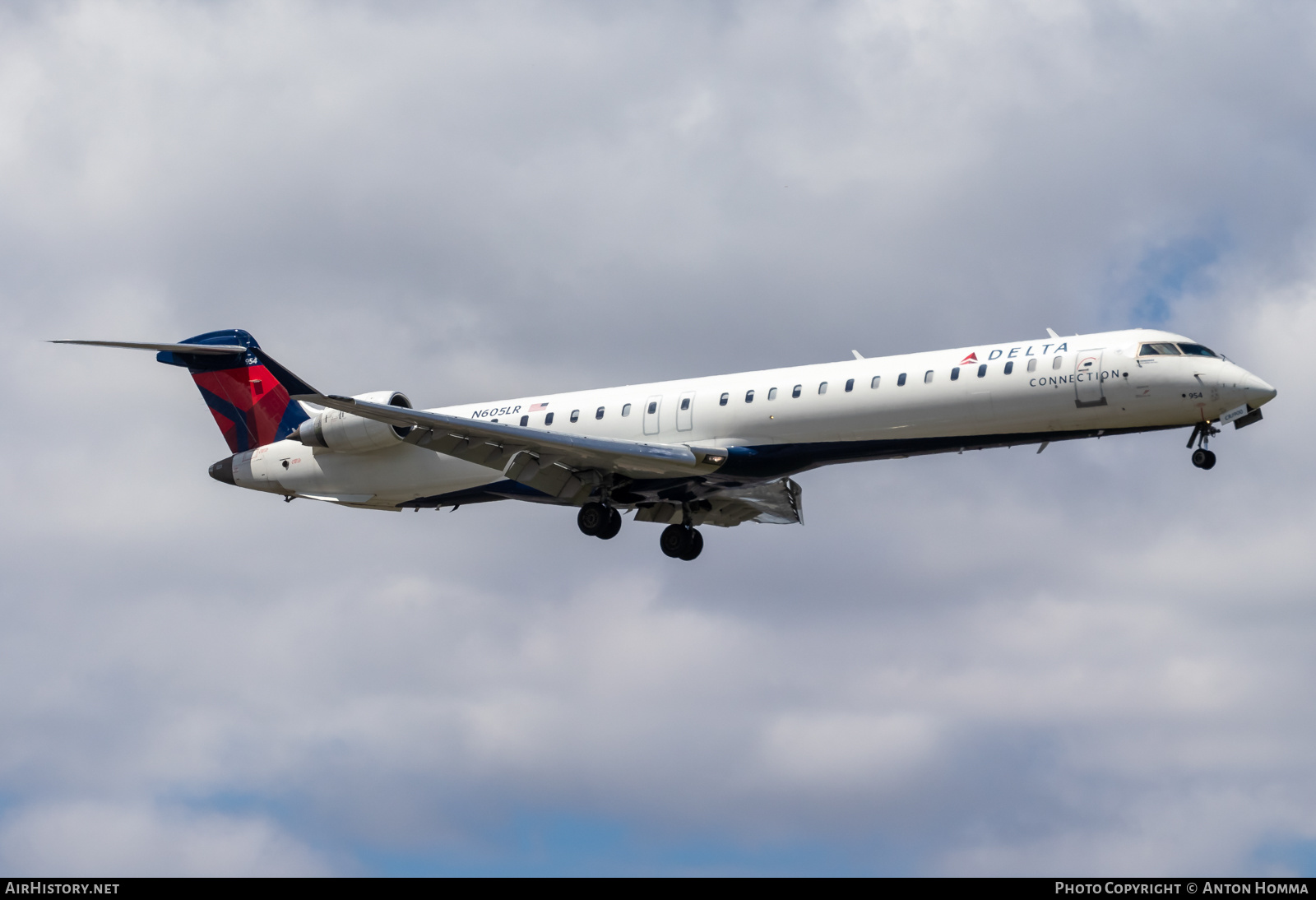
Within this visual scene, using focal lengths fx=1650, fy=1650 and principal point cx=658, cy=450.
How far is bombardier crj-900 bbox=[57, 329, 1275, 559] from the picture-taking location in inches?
1143

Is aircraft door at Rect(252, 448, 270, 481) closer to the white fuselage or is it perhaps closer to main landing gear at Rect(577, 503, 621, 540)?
the white fuselage

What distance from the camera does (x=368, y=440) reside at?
34.5 metres

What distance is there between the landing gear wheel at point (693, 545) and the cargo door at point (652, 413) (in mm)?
4107

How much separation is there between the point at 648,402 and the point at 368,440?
6.08m

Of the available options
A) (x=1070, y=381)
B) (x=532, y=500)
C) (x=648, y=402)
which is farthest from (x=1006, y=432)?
(x=532, y=500)

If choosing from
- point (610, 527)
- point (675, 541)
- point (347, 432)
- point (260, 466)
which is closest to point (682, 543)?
point (675, 541)

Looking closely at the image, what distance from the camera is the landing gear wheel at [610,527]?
33250mm

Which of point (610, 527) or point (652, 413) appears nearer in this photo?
point (652, 413)

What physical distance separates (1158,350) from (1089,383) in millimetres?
1349

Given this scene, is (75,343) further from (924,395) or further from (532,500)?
(924,395)

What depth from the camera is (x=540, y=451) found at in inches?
1260

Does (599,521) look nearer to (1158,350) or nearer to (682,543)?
(682,543)

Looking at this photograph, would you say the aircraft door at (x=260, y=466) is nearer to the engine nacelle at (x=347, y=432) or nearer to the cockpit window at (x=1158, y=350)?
the engine nacelle at (x=347, y=432)

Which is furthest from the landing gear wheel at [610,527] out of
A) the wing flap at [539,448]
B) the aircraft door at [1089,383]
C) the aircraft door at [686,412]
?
the aircraft door at [1089,383]
